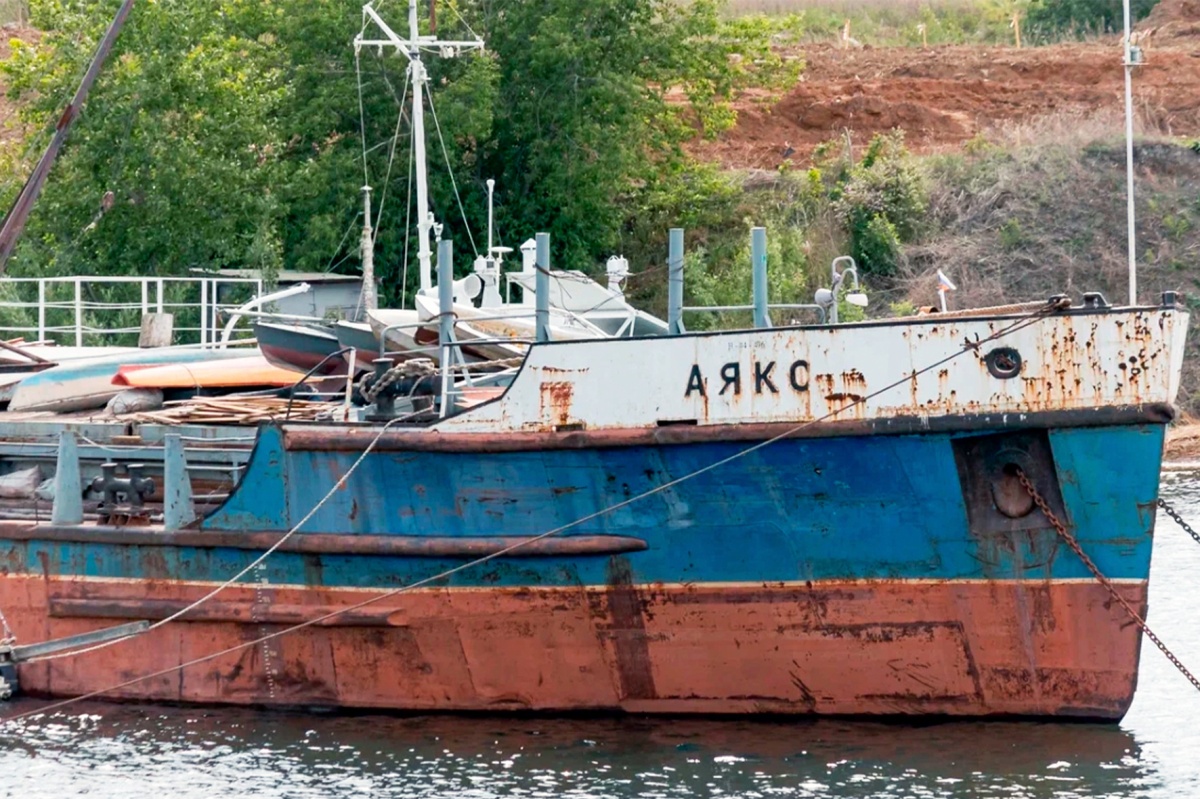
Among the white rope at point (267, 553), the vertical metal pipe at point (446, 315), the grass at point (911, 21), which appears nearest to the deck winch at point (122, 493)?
the white rope at point (267, 553)

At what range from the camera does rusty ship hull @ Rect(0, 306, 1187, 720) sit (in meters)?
10.1

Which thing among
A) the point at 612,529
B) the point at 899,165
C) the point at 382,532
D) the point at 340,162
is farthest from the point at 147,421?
the point at 899,165

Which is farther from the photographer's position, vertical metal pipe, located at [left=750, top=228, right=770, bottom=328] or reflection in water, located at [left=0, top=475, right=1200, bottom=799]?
vertical metal pipe, located at [left=750, top=228, right=770, bottom=328]

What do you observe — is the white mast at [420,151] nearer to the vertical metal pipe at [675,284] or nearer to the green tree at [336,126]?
the vertical metal pipe at [675,284]

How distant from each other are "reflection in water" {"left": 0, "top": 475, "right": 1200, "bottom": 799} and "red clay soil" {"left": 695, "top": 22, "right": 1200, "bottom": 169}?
2369cm

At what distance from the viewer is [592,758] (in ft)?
34.1

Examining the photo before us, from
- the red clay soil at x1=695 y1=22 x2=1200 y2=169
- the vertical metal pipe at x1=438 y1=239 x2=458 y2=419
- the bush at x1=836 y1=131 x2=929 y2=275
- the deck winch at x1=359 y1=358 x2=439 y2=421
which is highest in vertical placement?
the red clay soil at x1=695 y1=22 x2=1200 y2=169

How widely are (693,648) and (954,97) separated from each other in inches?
1081

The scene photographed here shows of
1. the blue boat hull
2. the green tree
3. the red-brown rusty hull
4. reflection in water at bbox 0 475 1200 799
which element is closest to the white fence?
the green tree

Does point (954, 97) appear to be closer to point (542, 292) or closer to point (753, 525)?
point (542, 292)

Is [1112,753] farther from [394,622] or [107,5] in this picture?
[107,5]

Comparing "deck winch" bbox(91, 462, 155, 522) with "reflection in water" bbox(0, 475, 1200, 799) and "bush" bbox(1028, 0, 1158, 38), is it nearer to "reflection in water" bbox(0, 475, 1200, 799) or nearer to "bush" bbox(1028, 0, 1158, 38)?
"reflection in water" bbox(0, 475, 1200, 799)

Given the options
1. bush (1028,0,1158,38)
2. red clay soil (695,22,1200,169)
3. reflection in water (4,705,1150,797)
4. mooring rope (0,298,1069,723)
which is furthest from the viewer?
bush (1028,0,1158,38)

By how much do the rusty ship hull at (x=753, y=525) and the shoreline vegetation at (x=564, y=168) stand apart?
13142 millimetres
